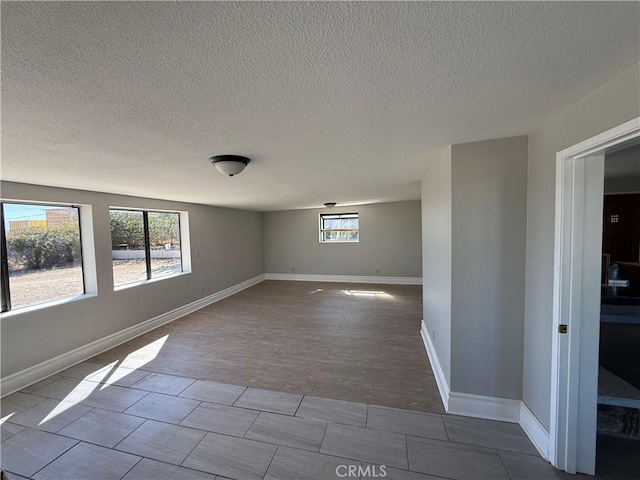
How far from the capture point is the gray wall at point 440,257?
2178 mm

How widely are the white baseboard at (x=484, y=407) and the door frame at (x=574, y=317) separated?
379mm

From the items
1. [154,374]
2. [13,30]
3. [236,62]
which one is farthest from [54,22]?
[154,374]

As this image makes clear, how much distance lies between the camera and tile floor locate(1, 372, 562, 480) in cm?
166

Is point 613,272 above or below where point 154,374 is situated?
above

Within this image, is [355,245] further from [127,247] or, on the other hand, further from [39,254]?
[39,254]

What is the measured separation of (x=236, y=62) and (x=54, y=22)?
495mm

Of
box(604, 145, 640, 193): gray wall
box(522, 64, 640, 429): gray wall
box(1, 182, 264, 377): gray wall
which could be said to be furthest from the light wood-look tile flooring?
box(604, 145, 640, 193): gray wall

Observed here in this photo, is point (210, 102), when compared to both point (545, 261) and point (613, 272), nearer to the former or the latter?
point (545, 261)

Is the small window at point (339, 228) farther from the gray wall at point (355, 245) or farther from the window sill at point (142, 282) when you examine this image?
the window sill at point (142, 282)

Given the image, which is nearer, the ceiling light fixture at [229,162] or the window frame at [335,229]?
the ceiling light fixture at [229,162]

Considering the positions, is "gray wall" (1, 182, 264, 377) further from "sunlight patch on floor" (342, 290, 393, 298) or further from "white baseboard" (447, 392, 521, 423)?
"white baseboard" (447, 392, 521, 423)

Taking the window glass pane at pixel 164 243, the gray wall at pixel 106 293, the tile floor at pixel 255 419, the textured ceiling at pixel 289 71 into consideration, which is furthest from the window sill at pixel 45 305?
the textured ceiling at pixel 289 71

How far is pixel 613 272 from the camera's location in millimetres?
3430

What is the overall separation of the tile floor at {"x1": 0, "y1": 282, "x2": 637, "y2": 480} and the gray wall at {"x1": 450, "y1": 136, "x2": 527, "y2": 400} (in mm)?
439
